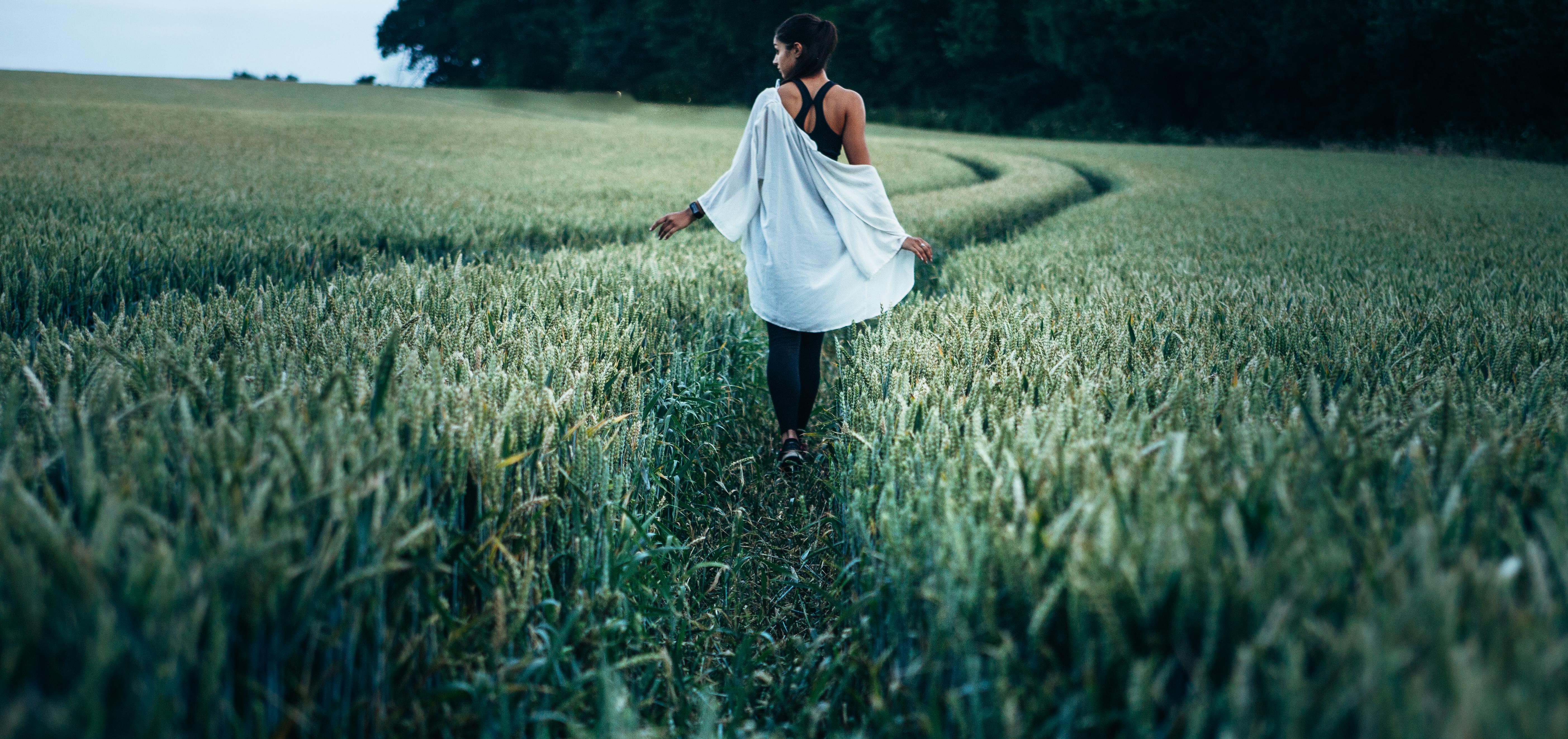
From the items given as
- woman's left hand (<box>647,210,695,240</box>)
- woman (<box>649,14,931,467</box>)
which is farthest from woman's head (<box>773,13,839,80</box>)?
woman's left hand (<box>647,210,695,240</box>)

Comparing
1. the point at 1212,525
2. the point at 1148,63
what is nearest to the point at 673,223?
the point at 1212,525

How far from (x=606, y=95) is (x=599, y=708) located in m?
51.3

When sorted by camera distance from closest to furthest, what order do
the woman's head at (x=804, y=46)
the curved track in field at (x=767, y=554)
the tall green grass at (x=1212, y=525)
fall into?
the tall green grass at (x=1212, y=525)
the curved track in field at (x=767, y=554)
the woman's head at (x=804, y=46)

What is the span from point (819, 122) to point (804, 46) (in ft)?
0.92

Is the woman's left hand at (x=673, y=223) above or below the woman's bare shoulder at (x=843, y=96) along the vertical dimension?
below

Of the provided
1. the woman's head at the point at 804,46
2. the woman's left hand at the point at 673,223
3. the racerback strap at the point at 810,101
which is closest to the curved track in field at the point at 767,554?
the woman's left hand at the point at 673,223

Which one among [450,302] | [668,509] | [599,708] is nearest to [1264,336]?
[668,509]

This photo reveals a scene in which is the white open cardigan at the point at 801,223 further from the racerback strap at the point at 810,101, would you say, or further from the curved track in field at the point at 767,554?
the curved track in field at the point at 767,554

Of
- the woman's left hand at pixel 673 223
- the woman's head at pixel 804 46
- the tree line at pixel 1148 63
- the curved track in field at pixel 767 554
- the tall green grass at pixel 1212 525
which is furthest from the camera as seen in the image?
the tree line at pixel 1148 63

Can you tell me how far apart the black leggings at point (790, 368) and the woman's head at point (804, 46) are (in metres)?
0.98

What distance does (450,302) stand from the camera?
3023 mm

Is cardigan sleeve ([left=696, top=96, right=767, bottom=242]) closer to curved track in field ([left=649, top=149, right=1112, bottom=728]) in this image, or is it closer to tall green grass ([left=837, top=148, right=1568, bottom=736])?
tall green grass ([left=837, top=148, right=1568, bottom=736])

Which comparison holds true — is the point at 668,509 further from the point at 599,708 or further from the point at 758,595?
the point at 599,708

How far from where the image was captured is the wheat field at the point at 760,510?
1.01 m
